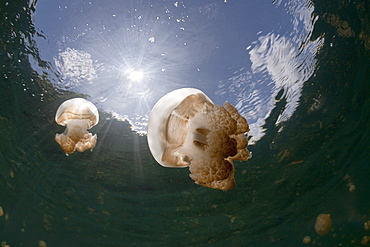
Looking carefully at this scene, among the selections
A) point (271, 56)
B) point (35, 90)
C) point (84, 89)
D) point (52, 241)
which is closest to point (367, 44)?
point (271, 56)

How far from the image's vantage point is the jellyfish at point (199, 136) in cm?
283

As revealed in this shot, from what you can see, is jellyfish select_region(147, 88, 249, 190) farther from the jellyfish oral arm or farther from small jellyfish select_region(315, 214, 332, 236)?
small jellyfish select_region(315, 214, 332, 236)

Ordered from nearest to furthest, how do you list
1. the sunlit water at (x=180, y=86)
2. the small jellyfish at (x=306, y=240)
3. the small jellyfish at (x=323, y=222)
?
the sunlit water at (x=180, y=86) < the small jellyfish at (x=323, y=222) < the small jellyfish at (x=306, y=240)

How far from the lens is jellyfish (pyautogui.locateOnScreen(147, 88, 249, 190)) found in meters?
2.83

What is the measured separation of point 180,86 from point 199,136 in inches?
145

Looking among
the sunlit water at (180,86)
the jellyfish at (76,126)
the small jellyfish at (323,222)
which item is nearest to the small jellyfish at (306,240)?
the small jellyfish at (323,222)

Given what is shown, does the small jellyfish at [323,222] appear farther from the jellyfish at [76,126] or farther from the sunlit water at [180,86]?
the jellyfish at [76,126]

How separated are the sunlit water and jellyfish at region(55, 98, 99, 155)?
52.0 inches

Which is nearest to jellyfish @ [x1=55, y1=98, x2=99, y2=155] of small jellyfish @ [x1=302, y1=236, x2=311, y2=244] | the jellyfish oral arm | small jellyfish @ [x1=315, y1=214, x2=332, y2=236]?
the jellyfish oral arm

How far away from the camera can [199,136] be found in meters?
3.04

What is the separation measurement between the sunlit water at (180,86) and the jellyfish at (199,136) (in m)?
2.95

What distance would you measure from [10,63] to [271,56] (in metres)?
6.64

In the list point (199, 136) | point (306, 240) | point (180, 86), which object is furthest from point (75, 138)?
point (306, 240)

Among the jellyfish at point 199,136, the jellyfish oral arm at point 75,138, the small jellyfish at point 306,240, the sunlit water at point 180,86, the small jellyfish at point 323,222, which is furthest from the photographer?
the small jellyfish at point 306,240
